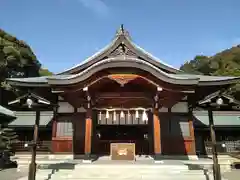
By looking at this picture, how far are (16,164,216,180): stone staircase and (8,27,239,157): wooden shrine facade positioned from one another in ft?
5.32

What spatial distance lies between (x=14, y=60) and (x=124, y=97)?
3167cm

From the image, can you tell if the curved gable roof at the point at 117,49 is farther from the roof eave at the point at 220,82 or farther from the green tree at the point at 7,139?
the green tree at the point at 7,139

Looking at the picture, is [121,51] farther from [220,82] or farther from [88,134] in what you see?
[220,82]

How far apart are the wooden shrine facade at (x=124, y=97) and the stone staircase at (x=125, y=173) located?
5.32 feet

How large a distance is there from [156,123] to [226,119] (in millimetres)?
10258

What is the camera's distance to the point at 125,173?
9.32m

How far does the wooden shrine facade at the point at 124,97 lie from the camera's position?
11.4 metres

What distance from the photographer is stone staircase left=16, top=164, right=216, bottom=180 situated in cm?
910

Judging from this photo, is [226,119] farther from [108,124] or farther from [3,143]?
[3,143]

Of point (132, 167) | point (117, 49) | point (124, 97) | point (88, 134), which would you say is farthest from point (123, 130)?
point (132, 167)

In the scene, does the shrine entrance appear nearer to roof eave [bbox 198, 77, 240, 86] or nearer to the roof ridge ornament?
roof eave [bbox 198, 77, 240, 86]

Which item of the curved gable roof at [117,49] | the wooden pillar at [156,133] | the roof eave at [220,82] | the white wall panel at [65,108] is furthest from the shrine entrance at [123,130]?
the roof eave at [220,82]

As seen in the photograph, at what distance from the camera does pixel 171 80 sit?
11.3 m

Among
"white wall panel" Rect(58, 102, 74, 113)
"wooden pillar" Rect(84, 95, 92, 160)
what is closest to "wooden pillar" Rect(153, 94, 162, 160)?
"wooden pillar" Rect(84, 95, 92, 160)
